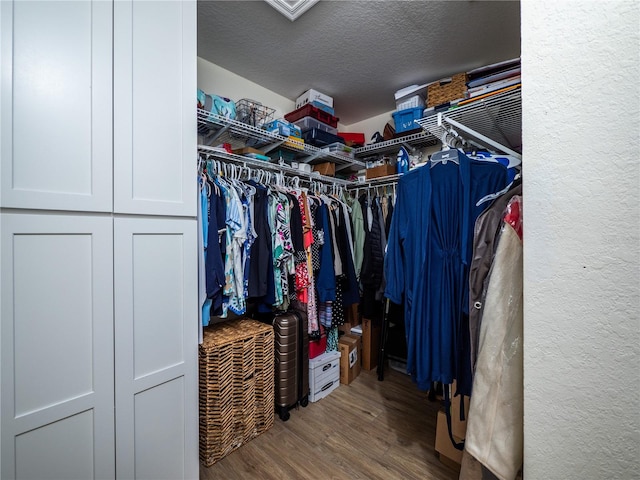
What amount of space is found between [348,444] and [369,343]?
946mm

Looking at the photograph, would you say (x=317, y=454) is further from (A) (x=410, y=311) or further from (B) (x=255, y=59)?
(B) (x=255, y=59)

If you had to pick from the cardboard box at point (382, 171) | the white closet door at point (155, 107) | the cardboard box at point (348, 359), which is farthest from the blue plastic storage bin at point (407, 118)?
the cardboard box at point (348, 359)

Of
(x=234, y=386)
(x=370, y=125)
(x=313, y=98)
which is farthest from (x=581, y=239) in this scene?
(x=370, y=125)

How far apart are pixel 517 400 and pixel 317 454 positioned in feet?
4.14

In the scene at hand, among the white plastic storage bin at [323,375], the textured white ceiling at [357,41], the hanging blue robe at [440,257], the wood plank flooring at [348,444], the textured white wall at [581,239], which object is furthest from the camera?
the white plastic storage bin at [323,375]

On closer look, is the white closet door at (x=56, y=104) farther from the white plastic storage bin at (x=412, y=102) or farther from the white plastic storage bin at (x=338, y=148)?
the white plastic storage bin at (x=412, y=102)

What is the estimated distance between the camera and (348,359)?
221cm

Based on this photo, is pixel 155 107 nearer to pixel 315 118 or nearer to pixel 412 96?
pixel 315 118

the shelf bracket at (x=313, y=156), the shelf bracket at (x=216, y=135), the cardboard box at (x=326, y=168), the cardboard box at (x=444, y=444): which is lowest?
the cardboard box at (x=444, y=444)

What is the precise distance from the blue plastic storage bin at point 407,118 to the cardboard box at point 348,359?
1885mm

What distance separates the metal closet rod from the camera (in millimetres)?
1612

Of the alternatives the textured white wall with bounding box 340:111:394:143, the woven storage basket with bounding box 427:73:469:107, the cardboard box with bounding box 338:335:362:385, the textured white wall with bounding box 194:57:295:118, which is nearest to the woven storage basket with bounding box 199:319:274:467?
the cardboard box with bounding box 338:335:362:385

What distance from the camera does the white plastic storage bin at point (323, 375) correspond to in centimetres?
196

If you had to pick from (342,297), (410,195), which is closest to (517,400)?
(410,195)
